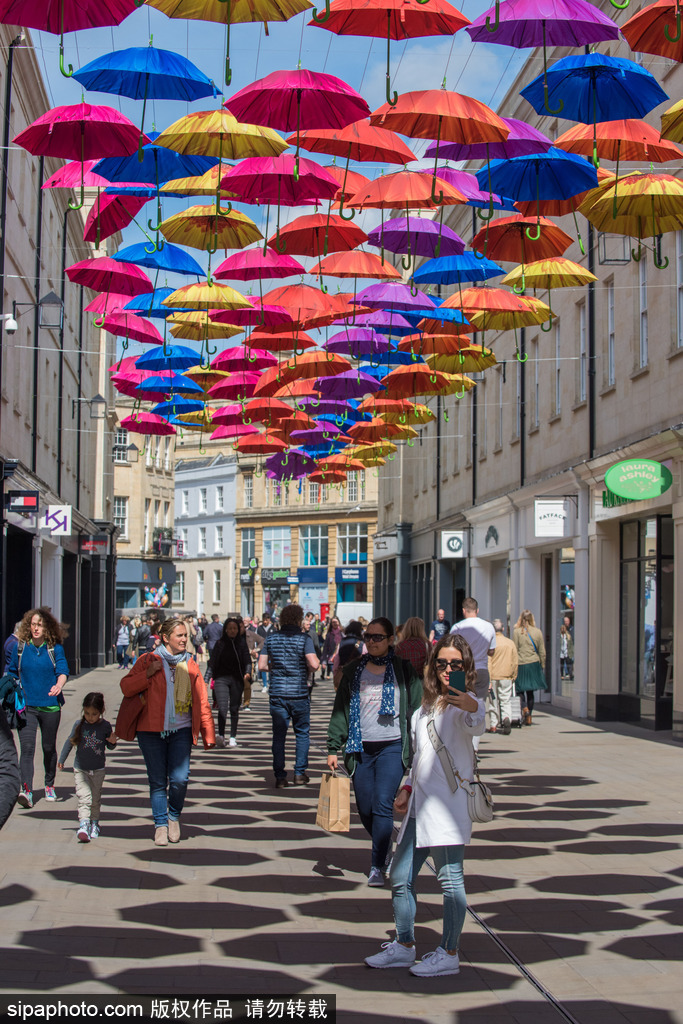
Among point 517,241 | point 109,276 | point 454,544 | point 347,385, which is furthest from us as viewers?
point 454,544

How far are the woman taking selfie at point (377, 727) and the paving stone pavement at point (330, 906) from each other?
484 mm

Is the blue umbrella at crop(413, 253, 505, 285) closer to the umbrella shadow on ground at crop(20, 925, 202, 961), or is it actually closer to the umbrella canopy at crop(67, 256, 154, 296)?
the umbrella canopy at crop(67, 256, 154, 296)

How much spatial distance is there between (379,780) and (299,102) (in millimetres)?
5383

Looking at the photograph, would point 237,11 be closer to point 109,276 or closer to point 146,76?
point 146,76

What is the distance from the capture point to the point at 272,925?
7125mm

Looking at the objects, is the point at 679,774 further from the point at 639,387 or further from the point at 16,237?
the point at 16,237

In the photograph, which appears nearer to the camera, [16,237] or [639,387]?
[639,387]

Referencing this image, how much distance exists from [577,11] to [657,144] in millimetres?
2048

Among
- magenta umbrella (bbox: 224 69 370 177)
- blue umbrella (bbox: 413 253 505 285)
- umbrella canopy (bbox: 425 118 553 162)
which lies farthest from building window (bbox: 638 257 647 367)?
magenta umbrella (bbox: 224 69 370 177)

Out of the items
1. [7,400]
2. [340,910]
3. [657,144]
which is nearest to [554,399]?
[7,400]

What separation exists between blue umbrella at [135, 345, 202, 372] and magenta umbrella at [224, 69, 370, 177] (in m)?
8.21

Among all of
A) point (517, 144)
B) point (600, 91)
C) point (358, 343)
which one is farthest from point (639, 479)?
point (600, 91)

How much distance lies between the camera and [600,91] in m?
10.5

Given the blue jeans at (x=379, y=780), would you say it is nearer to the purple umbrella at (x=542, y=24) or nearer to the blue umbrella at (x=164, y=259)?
the purple umbrella at (x=542, y=24)
